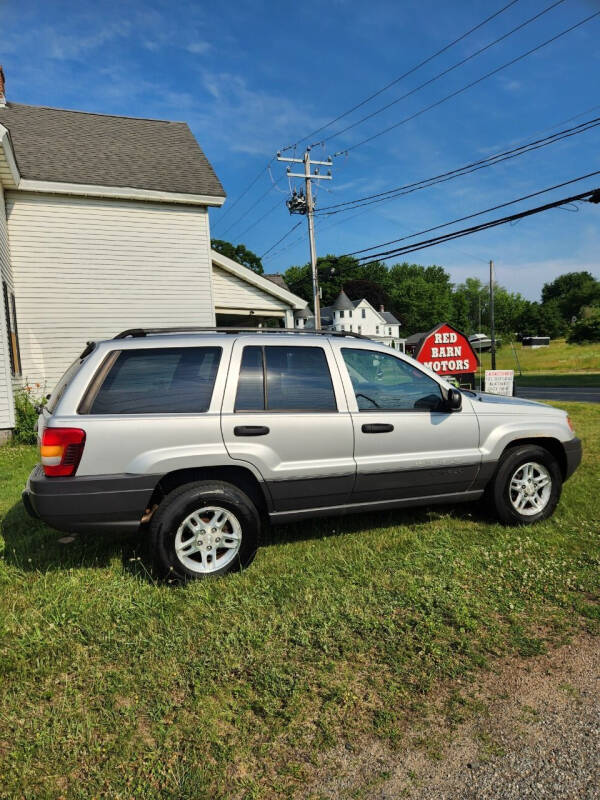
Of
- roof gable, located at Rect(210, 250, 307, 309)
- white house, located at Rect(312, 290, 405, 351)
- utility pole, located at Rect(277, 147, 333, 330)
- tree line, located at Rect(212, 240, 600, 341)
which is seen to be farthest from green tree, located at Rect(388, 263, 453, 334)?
roof gable, located at Rect(210, 250, 307, 309)

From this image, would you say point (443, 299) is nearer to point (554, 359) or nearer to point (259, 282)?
point (554, 359)

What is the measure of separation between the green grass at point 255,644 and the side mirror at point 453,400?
3.60 ft

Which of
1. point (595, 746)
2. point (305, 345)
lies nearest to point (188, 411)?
point (305, 345)

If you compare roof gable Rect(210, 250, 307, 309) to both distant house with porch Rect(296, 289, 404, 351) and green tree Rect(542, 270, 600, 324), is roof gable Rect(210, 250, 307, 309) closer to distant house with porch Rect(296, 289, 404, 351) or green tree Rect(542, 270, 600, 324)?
distant house with porch Rect(296, 289, 404, 351)

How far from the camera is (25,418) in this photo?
9.89 metres

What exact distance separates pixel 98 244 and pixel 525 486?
11.0m

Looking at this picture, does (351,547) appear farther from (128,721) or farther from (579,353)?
(579,353)

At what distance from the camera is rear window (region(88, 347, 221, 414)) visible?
135 inches

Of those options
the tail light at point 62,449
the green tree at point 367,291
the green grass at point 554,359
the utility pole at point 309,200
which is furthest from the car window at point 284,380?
the green tree at point 367,291

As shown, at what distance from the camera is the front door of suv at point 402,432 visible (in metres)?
4.00

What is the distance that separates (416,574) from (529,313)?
100 meters

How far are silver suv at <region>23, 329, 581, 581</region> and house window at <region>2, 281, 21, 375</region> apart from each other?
732cm

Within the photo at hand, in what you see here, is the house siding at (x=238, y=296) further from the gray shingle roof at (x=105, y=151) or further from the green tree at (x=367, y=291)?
the green tree at (x=367, y=291)

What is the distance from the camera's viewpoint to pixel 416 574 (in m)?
3.56
